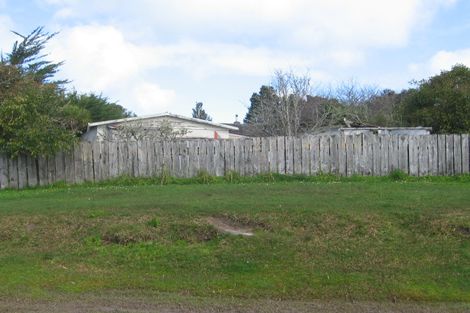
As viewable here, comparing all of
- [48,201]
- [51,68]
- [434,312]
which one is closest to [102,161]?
[48,201]

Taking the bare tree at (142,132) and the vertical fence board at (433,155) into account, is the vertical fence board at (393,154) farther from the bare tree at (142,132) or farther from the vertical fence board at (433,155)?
the bare tree at (142,132)

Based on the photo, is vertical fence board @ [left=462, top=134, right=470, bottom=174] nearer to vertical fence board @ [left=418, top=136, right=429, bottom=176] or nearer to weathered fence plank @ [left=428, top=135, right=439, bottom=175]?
weathered fence plank @ [left=428, top=135, right=439, bottom=175]

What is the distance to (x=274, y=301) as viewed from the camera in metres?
6.91

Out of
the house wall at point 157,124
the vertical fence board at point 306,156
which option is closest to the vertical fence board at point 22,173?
the house wall at point 157,124

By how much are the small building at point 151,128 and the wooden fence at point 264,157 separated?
4.19 metres

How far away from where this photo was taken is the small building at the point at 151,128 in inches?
923

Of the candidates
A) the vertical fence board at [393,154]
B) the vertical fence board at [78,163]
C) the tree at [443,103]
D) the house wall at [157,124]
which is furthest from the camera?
the house wall at [157,124]

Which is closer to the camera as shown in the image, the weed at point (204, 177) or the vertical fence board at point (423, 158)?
the weed at point (204, 177)

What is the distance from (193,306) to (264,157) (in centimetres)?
1224

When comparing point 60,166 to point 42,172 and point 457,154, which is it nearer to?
point 42,172

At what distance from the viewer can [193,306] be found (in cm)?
670

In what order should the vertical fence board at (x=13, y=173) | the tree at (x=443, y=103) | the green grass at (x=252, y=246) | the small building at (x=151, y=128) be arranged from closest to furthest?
the green grass at (x=252, y=246) < the vertical fence board at (x=13, y=173) < the small building at (x=151, y=128) < the tree at (x=443, y=103)

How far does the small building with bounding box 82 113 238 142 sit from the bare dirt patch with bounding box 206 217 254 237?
13.1 meters

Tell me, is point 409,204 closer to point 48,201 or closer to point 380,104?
point 48,201
